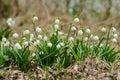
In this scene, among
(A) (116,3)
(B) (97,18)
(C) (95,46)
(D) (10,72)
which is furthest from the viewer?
(B) (97,18)

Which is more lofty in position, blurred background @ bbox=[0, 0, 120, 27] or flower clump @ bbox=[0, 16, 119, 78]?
blurred background @ bbox=[0, 0, 120, 27]

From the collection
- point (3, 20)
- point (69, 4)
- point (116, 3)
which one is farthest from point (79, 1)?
point (3, 20)

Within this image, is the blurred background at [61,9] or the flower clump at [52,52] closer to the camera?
the flower clump at [52,52]

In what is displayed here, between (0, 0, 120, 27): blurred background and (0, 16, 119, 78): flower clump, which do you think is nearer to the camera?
(0, 16, 119, 78): flower clump

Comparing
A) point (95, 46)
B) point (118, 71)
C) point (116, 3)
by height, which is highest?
point (116, 3)

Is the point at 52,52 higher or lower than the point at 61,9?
lower

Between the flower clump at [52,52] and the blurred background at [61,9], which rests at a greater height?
the blurred background at [61,9]

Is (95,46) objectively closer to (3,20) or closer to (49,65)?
(49,65)

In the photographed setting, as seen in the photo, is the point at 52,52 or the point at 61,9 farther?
the point at 61,9
